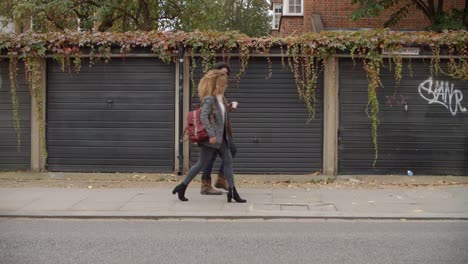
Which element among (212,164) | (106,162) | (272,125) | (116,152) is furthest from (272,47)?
(106,162)

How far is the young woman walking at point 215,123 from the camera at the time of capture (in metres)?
7.59

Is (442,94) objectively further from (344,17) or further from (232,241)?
(344,17)

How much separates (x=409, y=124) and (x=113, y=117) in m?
5.81

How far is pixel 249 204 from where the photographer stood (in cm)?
793

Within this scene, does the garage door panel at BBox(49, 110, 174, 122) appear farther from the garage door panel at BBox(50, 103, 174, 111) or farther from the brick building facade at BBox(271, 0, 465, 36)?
the brick building facade at BBox(271, 0, 465, 36)

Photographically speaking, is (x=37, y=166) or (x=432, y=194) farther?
(x=37, y=166)

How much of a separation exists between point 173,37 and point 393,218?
17.5 ft

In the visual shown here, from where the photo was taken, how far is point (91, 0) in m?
19.2

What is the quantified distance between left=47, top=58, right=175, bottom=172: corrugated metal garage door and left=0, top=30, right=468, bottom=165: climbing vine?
328 mm

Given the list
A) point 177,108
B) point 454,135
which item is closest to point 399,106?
point 454,135

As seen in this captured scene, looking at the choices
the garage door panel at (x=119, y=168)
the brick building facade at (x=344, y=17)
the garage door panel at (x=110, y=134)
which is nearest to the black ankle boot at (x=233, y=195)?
the garage door panel at (x=119, y=168)

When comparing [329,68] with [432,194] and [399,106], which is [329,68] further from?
[432,194]

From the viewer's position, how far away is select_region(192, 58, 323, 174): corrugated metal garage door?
1047 cm

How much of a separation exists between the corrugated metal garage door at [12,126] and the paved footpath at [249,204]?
66.7 inches
